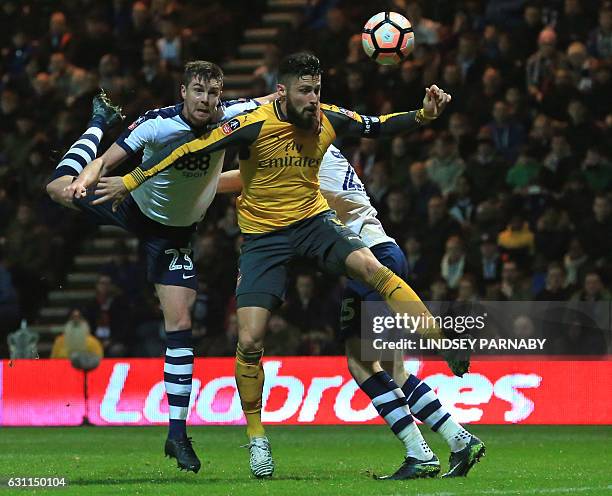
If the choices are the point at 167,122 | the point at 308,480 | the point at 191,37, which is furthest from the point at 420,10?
the point at 308,480

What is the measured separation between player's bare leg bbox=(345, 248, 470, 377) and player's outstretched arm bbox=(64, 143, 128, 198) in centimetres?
158

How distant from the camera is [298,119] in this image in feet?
28.3

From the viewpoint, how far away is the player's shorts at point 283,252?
858 centimetres

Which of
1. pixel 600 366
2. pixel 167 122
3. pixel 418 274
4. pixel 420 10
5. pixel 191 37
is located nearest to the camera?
pixel 167 122

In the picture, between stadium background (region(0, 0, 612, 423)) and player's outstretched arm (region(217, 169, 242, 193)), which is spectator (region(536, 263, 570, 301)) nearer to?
stadium background (region(0, 0, 612, 423))

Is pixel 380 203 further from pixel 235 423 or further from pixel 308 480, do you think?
pixel 308 480

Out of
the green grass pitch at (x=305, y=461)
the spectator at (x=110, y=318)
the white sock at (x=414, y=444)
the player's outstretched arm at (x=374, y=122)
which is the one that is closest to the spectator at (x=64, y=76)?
the spectator at (x=110, y=318)

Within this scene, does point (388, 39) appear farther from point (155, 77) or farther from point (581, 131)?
point (155, 77)

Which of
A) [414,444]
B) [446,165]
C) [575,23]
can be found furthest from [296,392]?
[575,23]

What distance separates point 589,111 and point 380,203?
2.73 metres

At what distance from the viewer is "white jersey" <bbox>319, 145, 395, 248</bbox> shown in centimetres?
930

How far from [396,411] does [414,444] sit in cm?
23

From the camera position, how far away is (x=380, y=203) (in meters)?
17.0

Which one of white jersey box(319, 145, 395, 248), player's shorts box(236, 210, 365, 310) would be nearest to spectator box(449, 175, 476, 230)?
white jersey box(319, 145, 395, 248)
